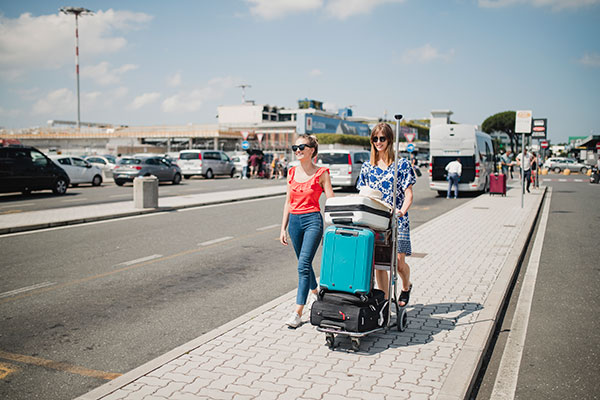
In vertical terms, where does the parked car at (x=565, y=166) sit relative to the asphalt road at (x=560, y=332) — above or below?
above

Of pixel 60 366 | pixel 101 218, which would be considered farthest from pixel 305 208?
pixel 101 218

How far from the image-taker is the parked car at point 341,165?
2309 centimetres

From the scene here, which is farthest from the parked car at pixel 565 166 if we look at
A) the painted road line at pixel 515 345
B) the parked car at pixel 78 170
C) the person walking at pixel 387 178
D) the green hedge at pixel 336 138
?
the person walking at pixel 387 178

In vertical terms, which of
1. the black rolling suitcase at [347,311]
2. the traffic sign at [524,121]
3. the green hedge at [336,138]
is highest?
the green hedge at [336,138]

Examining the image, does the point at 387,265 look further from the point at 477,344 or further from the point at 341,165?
the point at 341,165

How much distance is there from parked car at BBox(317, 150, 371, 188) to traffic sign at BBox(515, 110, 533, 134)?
7.41m

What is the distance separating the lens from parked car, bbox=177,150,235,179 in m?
34.6

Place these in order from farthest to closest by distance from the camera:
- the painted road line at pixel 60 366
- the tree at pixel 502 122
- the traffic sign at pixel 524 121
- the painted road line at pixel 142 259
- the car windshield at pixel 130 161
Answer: the tree at pixel 502 122 → the car windshield at pixel 130 161 → the traffic sign at pixel 524 121 → the painted road line at pixel 142 259 → the painted road line at pixel 60 366

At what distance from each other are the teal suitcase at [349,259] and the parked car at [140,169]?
23.6 m

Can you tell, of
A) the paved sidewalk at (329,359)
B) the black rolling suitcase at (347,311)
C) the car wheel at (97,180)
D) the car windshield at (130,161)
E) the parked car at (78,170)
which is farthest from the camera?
the car wheel at (97,180)

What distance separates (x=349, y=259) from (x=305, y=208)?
0.87 metres

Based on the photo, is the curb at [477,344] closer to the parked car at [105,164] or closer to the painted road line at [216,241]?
the painted road line at [216,241]

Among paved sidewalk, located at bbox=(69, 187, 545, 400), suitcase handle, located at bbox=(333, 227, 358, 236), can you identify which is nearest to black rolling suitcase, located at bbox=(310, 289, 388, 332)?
paved sidewalk, located at bbox=(69, 187, 545, 400)

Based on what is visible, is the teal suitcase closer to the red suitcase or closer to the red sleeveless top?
the red sleeveless top
